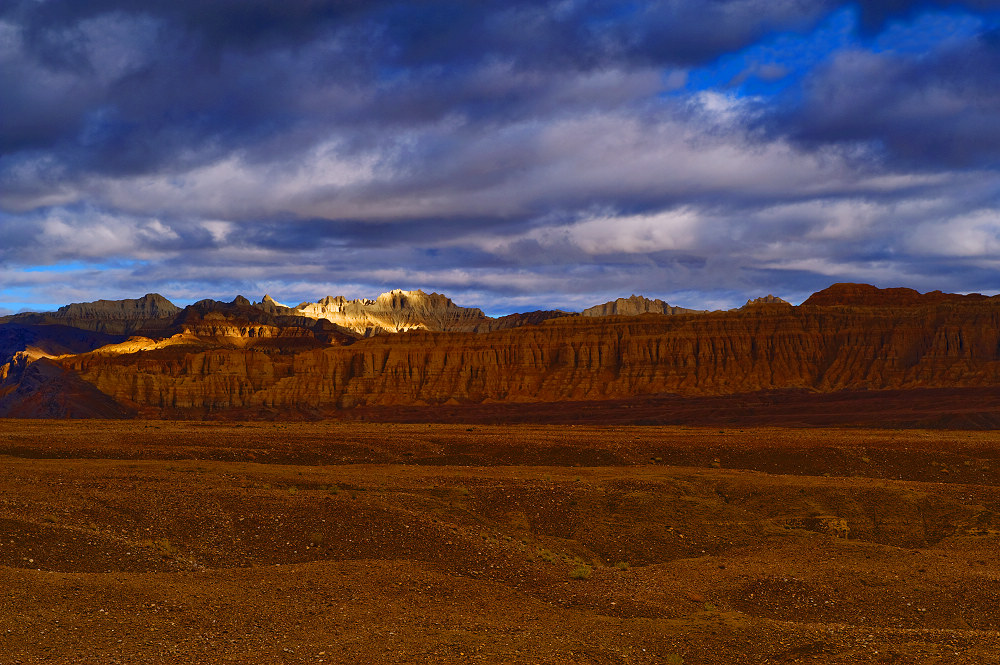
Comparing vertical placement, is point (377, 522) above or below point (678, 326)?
below

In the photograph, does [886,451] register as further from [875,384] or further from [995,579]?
[875,384]

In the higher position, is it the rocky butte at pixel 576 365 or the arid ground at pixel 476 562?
the rocky butte at pixel 576 365

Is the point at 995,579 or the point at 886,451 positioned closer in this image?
the point at 995,579

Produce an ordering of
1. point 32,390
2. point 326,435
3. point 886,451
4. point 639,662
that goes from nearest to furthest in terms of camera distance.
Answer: point 639,662
point 886,451
point 326,435
point 32,390

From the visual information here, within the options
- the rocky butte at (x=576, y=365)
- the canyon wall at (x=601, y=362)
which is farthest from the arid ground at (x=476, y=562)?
the canyon wall at (x=601, y=362)

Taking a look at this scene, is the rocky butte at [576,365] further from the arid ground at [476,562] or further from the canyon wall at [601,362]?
the arid ground at [476,562]

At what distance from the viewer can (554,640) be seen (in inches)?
727

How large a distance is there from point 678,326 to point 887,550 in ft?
416

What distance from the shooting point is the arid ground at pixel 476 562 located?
17812 millimetres

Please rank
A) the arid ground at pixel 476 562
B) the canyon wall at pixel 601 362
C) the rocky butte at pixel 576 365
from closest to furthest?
the arid ground at pixel 476 562 → the rocky butte at pixel 576 365 → the canyon wall at pixel 601 362

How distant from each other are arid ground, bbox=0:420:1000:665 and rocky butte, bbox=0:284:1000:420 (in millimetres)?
95117

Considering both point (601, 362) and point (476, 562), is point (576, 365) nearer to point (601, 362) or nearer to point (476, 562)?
point (601, 362)

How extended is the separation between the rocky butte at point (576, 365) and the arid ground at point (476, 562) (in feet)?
312

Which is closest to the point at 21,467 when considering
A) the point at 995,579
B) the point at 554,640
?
the point at 554,640
